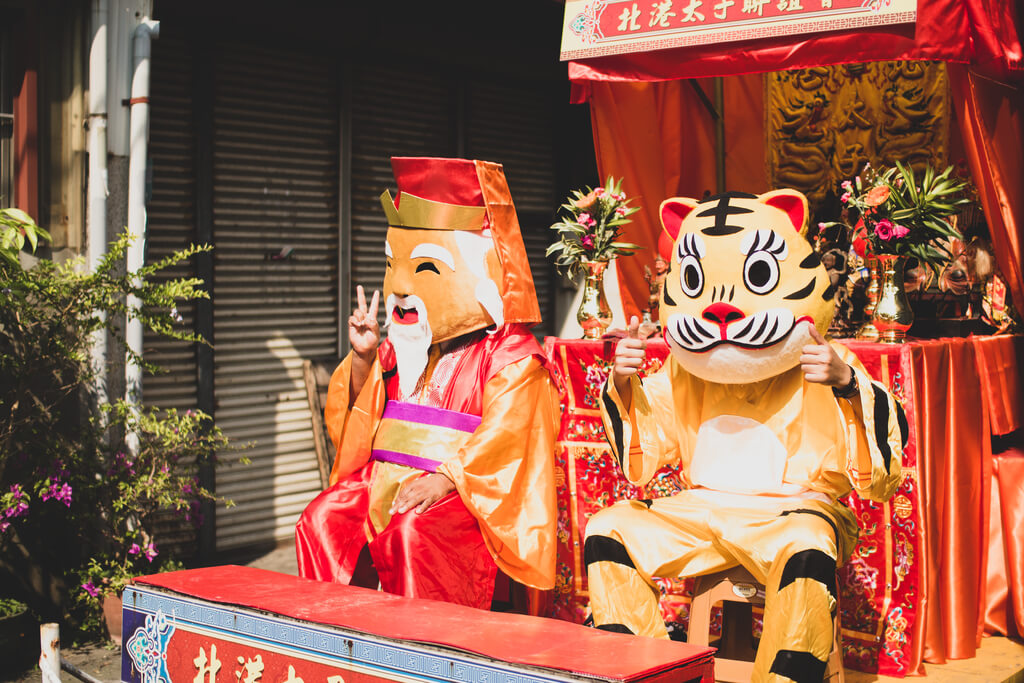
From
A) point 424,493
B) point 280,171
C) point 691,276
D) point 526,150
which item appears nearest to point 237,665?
point 424,493

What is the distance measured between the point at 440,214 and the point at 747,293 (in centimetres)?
134

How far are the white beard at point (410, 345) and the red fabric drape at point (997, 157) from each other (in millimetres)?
2356

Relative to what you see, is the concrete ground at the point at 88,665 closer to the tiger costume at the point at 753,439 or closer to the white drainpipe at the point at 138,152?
the white drainpipe at the point at 138,152

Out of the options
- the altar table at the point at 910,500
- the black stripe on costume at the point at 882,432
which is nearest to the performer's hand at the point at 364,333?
the altar table at the point at 910,500

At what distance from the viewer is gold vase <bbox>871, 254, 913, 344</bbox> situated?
4066 mm

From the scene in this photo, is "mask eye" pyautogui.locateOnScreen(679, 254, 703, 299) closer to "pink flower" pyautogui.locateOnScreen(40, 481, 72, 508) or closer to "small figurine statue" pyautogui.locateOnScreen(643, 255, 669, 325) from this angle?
"small figurine statue" pyautogui.locateOnScreen(643, 255, 669, 325)

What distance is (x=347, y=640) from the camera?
2947 millimetres

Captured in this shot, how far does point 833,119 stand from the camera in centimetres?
563

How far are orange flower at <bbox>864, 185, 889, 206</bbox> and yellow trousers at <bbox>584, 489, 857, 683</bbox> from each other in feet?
4.22

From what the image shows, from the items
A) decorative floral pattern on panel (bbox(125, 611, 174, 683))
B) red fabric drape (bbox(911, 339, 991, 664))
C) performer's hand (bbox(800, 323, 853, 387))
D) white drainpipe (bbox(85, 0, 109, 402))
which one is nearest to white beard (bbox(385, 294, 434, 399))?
decorative floral pattern on panel (bbox(125, 611, 174, 683))

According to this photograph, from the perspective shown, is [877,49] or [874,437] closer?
[874,437]

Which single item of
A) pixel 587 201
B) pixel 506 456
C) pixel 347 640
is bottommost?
pixel 347 640

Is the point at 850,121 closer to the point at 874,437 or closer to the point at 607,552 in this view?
the point at 874,437

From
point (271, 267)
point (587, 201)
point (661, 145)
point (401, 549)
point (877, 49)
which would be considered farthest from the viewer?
point (271, 267)
